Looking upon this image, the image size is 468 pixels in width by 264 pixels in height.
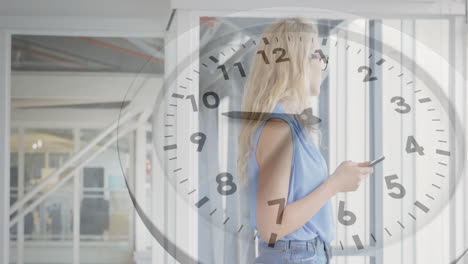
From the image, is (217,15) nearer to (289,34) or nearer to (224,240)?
(289,34)

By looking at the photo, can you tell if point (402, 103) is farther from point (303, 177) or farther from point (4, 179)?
point (4, 179)

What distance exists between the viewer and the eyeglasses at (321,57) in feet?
6.06

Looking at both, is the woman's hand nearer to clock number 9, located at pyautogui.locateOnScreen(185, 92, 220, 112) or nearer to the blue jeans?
the blue jeans

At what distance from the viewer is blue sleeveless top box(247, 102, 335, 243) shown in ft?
5.94

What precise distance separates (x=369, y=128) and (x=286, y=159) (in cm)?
24

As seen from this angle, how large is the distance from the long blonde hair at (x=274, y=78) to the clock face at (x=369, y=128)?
1 cm

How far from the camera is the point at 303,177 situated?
1.83 metres

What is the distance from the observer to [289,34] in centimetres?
185

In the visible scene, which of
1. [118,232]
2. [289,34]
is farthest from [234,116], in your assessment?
[118,232]

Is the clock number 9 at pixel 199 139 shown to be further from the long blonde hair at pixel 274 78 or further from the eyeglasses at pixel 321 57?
the eyeglasses at pixel 321 57

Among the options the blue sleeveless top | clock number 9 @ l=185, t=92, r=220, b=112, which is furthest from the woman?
clock number 9 @ l=185, t=92, r=220, b=112

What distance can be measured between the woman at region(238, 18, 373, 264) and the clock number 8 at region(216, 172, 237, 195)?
0.11ft

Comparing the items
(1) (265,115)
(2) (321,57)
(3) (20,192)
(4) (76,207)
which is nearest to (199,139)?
(1) (265,115)

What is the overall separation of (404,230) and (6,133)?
1.19 metres
